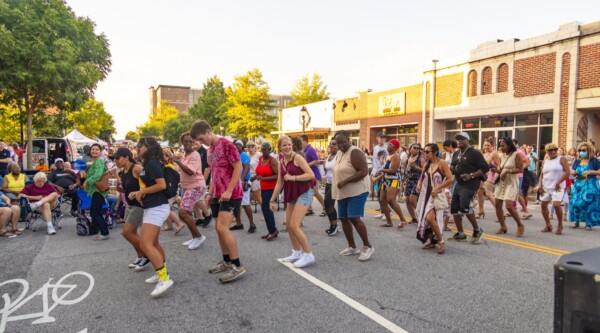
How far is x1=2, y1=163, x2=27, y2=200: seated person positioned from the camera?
27.3 ft

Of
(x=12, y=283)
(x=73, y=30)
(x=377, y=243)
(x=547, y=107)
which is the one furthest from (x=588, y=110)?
(x=73, y=30)

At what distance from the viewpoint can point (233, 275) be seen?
4.57 metres

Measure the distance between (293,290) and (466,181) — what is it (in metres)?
3.88

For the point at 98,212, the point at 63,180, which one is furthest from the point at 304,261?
the point at 63,180

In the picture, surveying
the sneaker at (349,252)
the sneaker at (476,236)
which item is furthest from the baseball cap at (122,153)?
the sneaker at (476,236)

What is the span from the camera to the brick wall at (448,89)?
795 inches

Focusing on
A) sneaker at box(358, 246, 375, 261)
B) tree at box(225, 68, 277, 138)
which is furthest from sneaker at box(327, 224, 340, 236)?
tree at box(225, 68, 277, 138)

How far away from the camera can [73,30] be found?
48.9 ft

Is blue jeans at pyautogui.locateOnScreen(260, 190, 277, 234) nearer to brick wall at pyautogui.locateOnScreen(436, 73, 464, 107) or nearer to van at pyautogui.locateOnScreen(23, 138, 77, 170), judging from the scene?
van at pyautogui.locateOnScreen(23, 138, 77, 170)

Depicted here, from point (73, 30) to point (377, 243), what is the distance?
14.9m

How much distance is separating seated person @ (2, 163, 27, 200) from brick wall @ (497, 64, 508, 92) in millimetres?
19139

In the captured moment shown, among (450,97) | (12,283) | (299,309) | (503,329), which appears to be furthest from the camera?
(450,97)

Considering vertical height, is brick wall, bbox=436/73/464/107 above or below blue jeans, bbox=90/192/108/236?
above

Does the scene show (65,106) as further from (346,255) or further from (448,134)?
(448,134)
